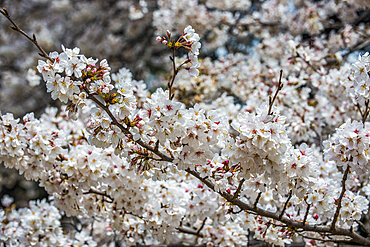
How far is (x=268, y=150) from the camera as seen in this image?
5.57 feet

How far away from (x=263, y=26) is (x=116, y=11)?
12.9 ft

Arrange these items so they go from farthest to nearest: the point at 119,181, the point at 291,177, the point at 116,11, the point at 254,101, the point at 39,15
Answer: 1. the point at 39,15
2. the point at 116,11
3. the point at 254,101
4. the point at 119,181
5. the point at 291,177

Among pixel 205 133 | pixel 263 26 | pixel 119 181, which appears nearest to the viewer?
pixel 205 133

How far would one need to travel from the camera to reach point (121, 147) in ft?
6.31

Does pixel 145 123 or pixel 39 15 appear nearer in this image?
pixel 145 123

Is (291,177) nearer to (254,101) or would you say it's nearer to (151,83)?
(254,101)

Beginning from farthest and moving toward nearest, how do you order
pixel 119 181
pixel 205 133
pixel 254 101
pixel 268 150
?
pixel 254 101 < pixel 119 181 < pixel 205 133 < pixel 268 150

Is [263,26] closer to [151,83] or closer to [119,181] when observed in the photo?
[151,83]

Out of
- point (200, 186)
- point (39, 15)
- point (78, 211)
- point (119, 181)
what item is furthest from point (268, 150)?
point (39, 15)

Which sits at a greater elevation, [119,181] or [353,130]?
[353,130]

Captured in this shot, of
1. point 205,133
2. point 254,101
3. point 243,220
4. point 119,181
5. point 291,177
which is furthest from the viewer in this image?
point 254,101

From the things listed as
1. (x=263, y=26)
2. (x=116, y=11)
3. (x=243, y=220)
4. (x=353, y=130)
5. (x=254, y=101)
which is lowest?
(x=243, y=220)

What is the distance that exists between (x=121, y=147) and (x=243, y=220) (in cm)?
134

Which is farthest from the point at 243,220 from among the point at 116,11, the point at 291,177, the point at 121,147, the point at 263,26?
the point at 116,11
